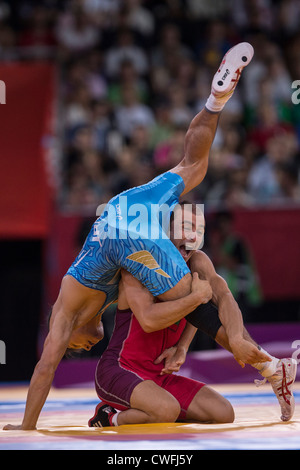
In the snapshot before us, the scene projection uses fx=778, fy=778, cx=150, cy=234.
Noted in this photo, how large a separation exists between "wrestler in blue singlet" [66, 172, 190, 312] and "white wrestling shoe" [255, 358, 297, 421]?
0.68 meters

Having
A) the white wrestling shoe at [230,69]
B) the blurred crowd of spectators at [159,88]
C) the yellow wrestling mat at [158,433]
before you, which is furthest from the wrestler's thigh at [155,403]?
the blurred crowd of spectators at [159,88]

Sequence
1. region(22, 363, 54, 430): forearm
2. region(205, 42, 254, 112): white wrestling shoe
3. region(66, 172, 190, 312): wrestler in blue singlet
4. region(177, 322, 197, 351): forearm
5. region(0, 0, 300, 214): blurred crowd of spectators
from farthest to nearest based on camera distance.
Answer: region(0, 0, 300, 214): blurred crowd of spectators < region(205, 42, 254, 112): white wrestling shoe < region(177, 322, 197, 351): forearm < region(66, 172, 190, 312): wrestler in blue singlet < region(22, 363, 54, 430): forearm

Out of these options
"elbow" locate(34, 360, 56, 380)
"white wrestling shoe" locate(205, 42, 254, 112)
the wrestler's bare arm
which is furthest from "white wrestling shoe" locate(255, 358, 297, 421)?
"white wrestling shoe" locate(205, 42, 254, 112)

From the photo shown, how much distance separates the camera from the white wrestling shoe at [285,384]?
3.81 metres

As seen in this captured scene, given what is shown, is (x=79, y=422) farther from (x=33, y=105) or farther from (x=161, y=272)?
(x=33, y=105)

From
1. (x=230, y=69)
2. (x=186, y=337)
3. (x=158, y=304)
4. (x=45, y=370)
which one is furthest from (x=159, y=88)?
(x=45, y=370)

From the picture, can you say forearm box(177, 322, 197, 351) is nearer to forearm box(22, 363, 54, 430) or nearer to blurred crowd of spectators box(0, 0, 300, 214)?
forearm box(22, 363, 54, 430)

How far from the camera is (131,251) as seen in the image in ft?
12.5

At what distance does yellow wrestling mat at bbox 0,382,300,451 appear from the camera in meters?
2.88

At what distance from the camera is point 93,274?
12.7ft

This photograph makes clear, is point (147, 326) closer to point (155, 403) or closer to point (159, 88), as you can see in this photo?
point (155, 403)

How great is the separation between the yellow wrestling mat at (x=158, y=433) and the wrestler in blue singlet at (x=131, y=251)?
0.70 meters

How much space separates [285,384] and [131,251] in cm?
101
